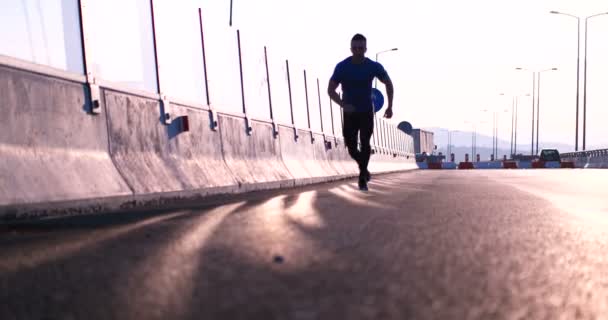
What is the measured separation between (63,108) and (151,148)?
1.66 m

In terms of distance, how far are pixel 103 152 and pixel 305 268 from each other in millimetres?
4186

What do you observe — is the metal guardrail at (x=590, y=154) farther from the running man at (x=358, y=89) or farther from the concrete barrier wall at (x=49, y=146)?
the concrete barrier wall at (x=49, y=146)

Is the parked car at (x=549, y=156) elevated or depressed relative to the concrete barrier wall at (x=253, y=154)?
depressed

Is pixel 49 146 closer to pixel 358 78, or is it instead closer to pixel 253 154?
pixel 358 78

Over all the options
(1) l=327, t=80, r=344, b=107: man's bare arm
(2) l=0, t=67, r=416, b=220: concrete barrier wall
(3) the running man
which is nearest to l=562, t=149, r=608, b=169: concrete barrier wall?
(3) the running man

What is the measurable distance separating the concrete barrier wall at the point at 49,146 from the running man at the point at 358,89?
166 inches

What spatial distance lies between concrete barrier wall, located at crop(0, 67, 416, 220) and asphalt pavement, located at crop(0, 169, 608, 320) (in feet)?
1.68

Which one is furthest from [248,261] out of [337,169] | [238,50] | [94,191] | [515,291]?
[337,169]

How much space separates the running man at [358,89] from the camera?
32.1 feet

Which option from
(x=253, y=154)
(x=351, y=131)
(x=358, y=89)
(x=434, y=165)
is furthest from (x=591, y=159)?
(x=358, y=89)

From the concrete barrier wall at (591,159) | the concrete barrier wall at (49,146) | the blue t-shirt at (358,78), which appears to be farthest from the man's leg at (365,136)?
the concrete barrier wall at (591,159)

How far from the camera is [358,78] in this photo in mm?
9844

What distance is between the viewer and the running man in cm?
977

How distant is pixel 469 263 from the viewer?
9.36 ft
